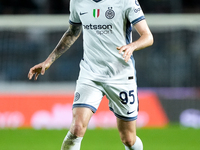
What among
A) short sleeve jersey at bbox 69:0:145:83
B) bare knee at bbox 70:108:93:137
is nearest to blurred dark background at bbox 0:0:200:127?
short sleeve jersey at bbox 69:0:145:83

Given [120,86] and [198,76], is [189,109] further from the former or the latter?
[120,86]

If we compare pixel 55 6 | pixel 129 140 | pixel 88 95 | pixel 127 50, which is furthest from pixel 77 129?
pixel 55 6

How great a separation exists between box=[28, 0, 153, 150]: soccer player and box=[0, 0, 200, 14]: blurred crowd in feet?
30.6

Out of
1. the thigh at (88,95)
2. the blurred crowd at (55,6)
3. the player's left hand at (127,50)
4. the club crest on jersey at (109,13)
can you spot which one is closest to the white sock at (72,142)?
the thigh at (88,95)

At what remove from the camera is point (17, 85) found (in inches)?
514

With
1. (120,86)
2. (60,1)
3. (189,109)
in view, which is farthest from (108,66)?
(60,1)

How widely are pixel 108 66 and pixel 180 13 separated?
908 cm

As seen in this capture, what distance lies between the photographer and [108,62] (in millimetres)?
4875

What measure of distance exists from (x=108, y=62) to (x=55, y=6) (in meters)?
10.4

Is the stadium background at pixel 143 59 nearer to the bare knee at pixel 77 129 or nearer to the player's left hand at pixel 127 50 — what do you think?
the bare knee at pixel 77 129

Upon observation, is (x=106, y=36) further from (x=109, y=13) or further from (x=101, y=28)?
(x=109, y=13)

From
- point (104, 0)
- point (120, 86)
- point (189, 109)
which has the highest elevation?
point (104, 0)

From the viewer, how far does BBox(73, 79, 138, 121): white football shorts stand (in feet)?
15.7

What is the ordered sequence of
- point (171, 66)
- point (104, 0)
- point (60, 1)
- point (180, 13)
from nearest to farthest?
1. point (104, 0)
2. point (171, 66)
3. point (180, 13)
4. point (60, 1)
